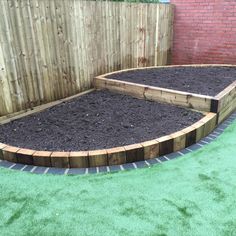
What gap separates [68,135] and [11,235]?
1482mm

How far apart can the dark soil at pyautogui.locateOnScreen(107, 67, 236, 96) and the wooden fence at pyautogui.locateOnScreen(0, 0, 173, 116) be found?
0.57 metres

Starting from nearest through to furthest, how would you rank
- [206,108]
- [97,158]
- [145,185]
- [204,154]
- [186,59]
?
[145,185] < [97,158] < [204,154] < [206,108] < [186,59]

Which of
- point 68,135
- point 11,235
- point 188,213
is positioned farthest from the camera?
point 68,135

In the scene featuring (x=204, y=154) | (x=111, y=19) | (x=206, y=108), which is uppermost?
(x=111, y=19)

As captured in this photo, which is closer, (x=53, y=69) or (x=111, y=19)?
(x=53, y=69)

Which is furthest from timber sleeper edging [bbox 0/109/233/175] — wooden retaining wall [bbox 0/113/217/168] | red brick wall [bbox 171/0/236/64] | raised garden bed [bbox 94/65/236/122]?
red brick wall [bbox 171/0/236/64]

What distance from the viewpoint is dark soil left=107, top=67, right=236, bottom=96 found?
433 centimetres

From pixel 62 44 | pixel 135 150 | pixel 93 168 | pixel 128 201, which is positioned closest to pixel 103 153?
pixel 93 168

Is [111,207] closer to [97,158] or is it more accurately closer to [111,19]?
[97,158]

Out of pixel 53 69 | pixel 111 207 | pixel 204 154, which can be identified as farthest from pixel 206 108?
pixel 53 69

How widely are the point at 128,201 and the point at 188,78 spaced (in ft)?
11.3

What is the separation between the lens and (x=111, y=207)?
215 cm

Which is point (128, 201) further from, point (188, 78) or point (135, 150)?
point (188, 78)

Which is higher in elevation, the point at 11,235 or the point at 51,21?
the point at 51,21
